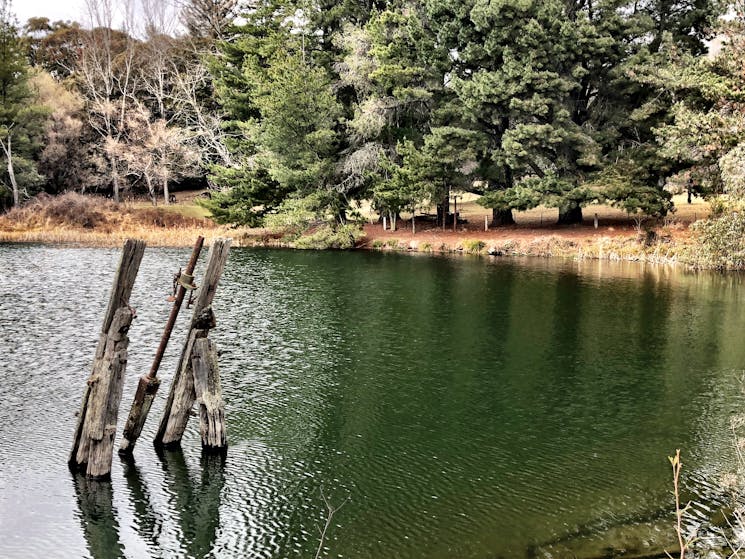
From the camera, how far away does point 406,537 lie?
7695 mm

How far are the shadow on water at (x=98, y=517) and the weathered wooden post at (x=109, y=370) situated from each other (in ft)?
0.98

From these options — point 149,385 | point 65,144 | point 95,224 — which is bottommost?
point 149,385

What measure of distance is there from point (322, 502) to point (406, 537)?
50.2 inches

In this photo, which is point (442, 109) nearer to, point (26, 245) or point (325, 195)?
point (325, 195)

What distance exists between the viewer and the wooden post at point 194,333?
9.19 metres

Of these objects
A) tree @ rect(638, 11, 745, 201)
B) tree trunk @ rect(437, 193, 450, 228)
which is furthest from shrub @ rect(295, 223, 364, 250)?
tree @ rect(638, 11, 745, 201)

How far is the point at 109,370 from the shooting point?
853 centimetres

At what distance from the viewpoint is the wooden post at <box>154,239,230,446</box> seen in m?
9.19

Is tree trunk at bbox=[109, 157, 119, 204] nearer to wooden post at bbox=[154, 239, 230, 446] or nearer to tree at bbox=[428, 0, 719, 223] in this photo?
tree at bbox=[428, 0, 719, 223]

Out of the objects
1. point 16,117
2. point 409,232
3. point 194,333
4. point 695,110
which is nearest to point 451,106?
point 409,232

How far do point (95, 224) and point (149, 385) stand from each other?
37657mm

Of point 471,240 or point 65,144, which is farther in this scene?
point 65,144

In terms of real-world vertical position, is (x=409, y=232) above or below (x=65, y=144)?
below

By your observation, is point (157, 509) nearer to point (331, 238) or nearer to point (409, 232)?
point (331, 238)
